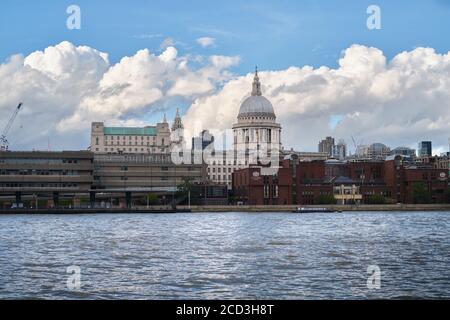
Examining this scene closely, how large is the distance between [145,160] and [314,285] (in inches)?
5101

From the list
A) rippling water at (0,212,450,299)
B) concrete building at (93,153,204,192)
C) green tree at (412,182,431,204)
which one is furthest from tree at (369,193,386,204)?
rippling water at (0,212,450,299)

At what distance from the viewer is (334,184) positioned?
148 metres

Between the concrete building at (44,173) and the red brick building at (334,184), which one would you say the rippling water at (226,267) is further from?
the red brick building at (334,184)

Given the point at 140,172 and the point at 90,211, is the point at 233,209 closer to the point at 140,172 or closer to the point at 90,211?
the point at 140,172

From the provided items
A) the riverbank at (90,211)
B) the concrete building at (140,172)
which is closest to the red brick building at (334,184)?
the concrete building at (140,172)

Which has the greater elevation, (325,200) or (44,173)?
(44,173)

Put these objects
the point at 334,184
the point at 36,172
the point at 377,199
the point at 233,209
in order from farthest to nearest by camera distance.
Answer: the point at 334,184 → the point at 377,199 → the point at 36,172 → the point at 233,209

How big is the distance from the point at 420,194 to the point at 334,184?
1723 cm

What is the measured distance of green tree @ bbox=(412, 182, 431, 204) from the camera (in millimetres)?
139750

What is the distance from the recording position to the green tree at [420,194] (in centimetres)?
13975

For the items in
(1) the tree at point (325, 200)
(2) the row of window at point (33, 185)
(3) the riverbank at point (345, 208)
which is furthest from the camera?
(1) the tree at point (325, 200)

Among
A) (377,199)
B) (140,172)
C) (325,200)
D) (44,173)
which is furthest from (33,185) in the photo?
(377,199)

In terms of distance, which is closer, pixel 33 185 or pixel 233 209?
pixel 233 209

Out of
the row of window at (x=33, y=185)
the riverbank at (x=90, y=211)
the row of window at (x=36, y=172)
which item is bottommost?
the riverbank at (x=90, y=211)
